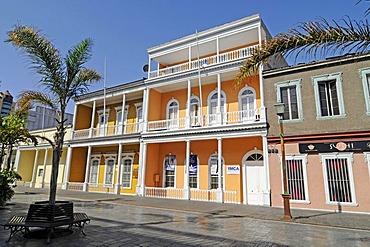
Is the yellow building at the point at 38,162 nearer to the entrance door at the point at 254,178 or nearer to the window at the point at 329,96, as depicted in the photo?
the entrance door at the point at 254,178

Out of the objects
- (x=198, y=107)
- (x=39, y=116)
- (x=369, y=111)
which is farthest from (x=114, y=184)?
(x=39, y=116)

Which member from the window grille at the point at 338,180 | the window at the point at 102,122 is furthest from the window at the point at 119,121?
the window grille at the point at 338,180

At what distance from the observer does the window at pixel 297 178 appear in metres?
11.0

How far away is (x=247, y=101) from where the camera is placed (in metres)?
14.5

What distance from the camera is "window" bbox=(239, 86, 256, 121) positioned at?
46.0 ft

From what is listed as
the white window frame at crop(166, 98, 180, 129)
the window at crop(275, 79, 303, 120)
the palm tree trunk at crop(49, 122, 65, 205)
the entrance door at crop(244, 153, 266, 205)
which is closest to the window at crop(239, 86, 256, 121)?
the window at crop(275, 79, 303, 120)

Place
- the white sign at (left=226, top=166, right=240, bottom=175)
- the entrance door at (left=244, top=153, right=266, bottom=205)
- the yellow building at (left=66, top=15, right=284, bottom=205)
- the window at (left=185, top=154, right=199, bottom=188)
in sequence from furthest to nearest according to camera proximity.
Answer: the window at (left=185, top=154, right=199, bottom=188) < the white sign at (left=226, top=166, right=240, bottom=175) < the yellow building at (left=66, top=15, right=284, bottom=205) < the entrance door at (left=244, top=153, right=266, bottom=205)

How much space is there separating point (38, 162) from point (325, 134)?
82.2 ft

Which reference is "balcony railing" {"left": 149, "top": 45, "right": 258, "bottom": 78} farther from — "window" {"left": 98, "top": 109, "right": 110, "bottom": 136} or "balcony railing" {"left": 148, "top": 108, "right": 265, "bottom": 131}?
"window" {"left": 98, "top": 109, "right": 110, "bottom": 136}

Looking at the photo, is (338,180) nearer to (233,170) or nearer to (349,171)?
(349,171)

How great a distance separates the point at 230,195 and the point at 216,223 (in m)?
5.98

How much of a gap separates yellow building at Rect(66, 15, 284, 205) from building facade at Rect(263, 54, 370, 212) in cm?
114

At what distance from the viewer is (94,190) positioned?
18.8 meters

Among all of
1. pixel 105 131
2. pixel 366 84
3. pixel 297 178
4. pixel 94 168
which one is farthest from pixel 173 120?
pixel 366 84
